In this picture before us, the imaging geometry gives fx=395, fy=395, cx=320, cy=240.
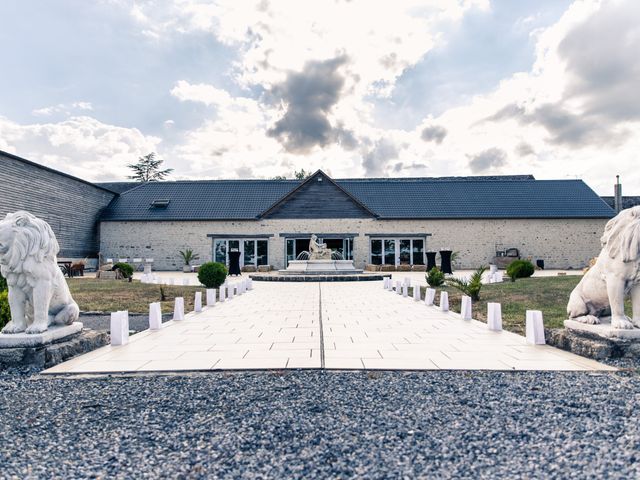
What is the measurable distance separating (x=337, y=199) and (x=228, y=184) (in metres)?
9.52

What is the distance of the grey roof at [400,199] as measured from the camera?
27.7m

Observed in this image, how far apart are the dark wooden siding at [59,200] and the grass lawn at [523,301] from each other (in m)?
21.3

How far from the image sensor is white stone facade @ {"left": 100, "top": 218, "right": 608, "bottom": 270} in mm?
26969

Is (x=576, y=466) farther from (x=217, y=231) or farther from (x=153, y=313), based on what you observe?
(x=217, y=231)

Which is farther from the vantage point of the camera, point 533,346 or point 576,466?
point 533,346

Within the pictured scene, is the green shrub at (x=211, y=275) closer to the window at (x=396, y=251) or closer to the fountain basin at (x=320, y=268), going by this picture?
the fountain basin at (x=320, y=268)

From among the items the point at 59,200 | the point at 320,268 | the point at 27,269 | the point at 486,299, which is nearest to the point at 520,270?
the point at 486,299

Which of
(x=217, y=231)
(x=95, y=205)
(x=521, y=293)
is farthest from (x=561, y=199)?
(x=95, y=205)

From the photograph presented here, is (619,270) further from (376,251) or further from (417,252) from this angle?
(417,252)

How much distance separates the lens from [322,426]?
2.88m

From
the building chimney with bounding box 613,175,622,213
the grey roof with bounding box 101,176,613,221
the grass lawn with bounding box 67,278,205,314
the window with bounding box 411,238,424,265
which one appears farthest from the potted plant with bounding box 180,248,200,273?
the building chimney with bounding box 613,175,622,213

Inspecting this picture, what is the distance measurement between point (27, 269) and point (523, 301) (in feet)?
33.2

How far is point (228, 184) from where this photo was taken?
3153 centimetres

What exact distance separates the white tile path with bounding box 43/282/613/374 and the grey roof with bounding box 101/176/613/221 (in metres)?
20.3
